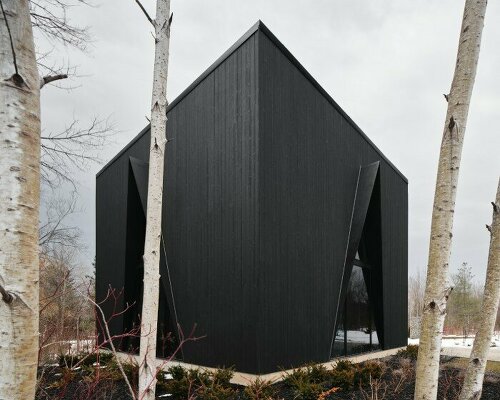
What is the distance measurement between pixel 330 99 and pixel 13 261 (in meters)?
8.68

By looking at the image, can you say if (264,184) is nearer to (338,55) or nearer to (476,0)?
(476,0)

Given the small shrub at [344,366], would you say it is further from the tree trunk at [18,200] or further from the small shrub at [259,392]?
the tree trunk at [18,200]

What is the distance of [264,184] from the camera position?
6.95 metres

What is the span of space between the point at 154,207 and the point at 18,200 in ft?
8.64

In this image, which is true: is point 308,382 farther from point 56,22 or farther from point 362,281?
point 56,22

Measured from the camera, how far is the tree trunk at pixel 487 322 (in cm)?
451

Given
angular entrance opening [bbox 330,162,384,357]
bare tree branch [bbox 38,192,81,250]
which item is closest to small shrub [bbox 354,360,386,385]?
angular entrance opening [bbox 330,162,384,357]

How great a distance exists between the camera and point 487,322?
472 centimetres

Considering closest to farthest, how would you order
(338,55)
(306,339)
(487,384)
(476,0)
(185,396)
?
(476,0)
(185,396)
(487,384)
(306,339)
(338,55)

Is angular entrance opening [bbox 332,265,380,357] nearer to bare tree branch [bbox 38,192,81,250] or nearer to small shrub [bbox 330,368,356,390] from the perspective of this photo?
small shrub [bbox 330,368,356,390]

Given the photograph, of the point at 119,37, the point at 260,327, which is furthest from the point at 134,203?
the point at 260,327

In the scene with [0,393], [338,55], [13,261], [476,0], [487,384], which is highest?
[338,55]

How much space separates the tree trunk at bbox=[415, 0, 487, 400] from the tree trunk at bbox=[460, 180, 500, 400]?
1.93m

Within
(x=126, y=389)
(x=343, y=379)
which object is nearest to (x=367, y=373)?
(x=343, y=379)
